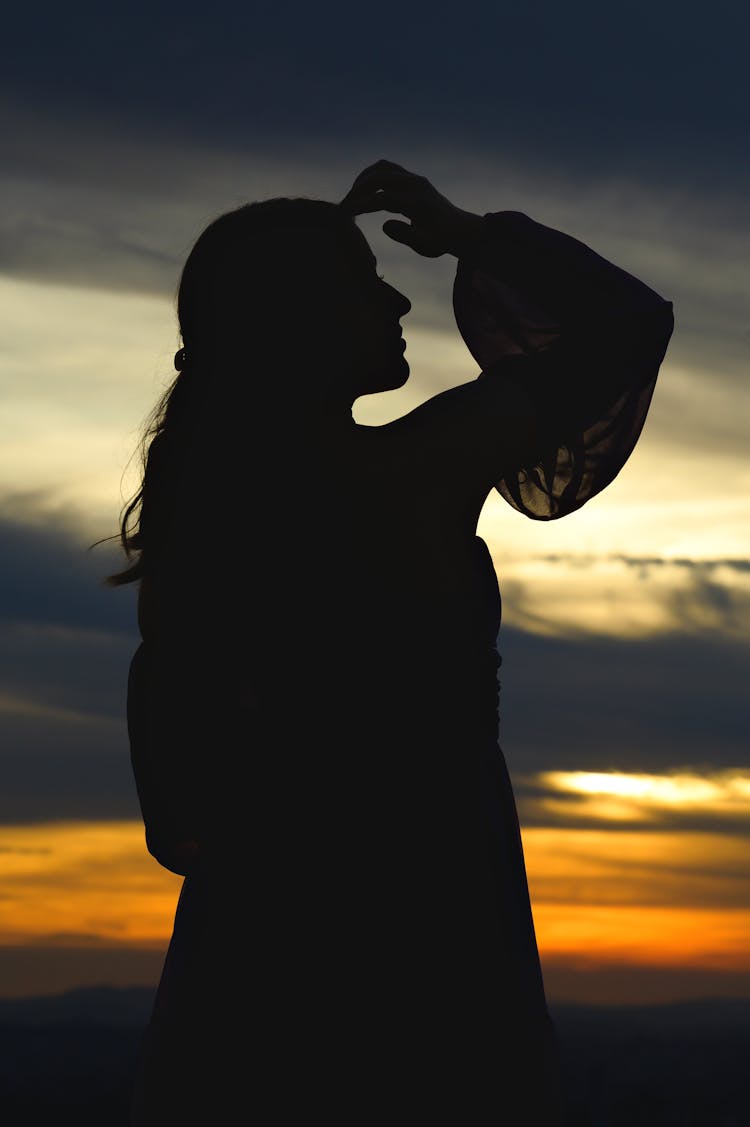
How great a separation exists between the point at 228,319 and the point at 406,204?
0.56m

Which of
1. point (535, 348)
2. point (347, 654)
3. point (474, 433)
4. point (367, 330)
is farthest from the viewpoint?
point (535, 348)

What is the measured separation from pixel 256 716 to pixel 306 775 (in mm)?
200

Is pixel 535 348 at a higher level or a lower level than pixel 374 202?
lower

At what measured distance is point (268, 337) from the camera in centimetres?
418

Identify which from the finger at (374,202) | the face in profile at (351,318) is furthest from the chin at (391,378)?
the finger at (374,202)

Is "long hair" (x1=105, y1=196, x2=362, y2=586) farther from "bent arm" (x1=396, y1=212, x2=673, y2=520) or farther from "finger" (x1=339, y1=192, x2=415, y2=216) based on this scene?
"bent arm" (x1=396, y1=212, x2=673, y2=520)

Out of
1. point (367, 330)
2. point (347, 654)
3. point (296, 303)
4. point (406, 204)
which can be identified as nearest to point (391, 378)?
point (367, 330)

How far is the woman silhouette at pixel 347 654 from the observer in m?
3.85

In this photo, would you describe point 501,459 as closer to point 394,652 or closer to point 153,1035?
point 394,652

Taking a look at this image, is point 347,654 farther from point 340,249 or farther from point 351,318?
point 340,249

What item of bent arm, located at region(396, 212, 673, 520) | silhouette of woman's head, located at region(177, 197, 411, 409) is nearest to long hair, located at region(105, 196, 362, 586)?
silhouette of woman's head, located at region(177, 197, 411, 409)

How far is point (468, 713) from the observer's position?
12.9ft

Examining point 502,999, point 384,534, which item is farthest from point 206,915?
point 384,534

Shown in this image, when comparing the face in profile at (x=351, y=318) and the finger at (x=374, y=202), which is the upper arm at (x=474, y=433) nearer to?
the face in profile at (x=351, y=318)
